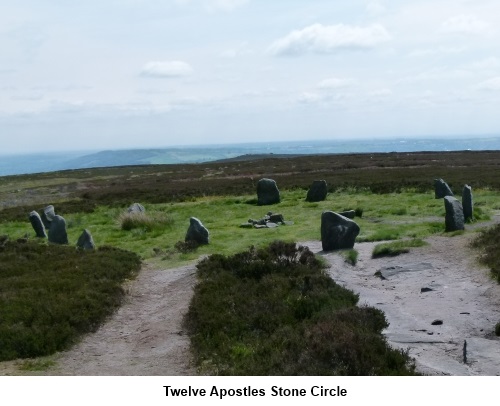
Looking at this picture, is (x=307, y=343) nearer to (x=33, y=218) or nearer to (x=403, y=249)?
(x=403, y=249)

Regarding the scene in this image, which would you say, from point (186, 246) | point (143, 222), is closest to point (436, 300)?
point (186, 246)

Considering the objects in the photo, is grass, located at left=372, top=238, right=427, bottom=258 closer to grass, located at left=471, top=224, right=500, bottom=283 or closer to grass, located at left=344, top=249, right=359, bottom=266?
grass, located at left=344, top=249, right=359, bottom=266

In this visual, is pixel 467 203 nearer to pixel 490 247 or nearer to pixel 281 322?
pixel 490 247

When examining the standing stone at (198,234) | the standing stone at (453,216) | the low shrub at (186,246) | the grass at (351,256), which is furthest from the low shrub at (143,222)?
the standing stone at (453,216)

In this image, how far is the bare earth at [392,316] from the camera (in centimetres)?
1012

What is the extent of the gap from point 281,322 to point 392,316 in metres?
2.43

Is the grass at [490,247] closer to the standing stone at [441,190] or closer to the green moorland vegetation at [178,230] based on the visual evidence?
the green moorland vegetation at [178,230]

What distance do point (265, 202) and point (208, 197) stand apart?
303 inches

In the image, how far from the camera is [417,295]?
13969 millimetres

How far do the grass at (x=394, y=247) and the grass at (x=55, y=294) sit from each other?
25.5ft

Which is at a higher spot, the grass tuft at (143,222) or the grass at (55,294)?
the grass tuft at (143,222)

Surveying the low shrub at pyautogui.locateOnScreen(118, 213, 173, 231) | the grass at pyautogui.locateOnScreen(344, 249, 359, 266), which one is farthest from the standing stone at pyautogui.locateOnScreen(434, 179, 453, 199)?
the grass at pyautogui.locateOnScreen(344, 249, 359, 266)

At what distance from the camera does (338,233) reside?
63.2 feet

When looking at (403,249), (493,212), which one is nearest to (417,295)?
(403,249)
